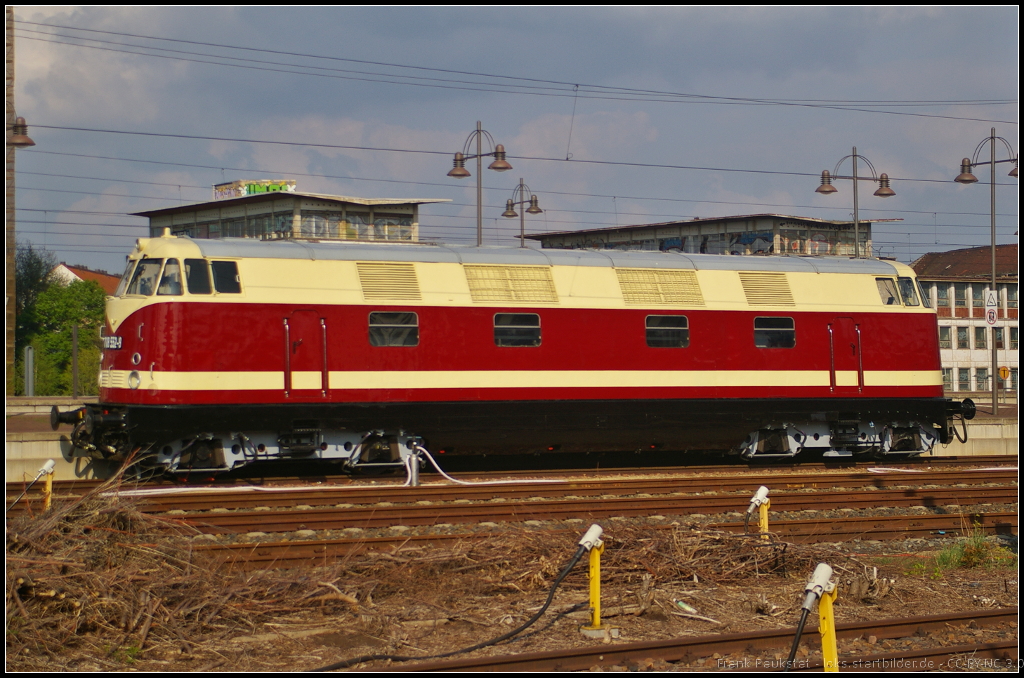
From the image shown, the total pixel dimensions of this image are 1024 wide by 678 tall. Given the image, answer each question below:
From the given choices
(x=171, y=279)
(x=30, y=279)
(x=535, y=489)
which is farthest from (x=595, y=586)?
(x=30, y=279)

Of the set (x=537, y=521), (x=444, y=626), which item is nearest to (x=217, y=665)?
(x=444, y=626)

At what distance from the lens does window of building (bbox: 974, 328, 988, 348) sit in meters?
48.6

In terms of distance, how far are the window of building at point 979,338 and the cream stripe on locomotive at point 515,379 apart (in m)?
33.9

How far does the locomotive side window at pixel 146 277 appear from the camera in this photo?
1423 centimetres

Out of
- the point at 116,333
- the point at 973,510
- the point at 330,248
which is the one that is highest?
the point at 330,248

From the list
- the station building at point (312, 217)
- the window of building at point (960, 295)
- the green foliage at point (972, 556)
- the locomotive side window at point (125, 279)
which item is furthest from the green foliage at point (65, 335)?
the window of building at point (960, 295)

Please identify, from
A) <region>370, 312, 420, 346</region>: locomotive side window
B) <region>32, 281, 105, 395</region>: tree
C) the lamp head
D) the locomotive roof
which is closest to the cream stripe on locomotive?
<region>370, 312, 420, 346</region>: locomotive side window

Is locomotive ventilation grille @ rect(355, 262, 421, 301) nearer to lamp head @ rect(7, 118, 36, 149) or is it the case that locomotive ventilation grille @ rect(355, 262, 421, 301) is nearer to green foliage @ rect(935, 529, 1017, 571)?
green foliage @ rect(935, 529, 1017, 571)

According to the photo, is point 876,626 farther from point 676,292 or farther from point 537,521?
point 676,292

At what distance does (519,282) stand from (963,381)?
3937 cm

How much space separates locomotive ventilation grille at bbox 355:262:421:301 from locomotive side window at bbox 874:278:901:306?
29.5 feet

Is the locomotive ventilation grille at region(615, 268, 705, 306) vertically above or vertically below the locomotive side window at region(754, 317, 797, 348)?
above

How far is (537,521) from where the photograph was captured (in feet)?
39.3

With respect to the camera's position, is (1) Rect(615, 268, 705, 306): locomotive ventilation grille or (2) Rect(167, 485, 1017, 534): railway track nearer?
(2) Rect(167, 485, 1017, 534): railway track
